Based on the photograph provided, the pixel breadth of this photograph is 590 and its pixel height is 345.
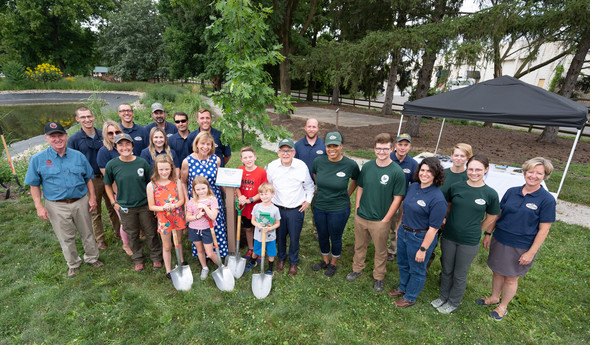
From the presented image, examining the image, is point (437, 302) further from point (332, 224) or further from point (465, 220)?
point (332, 224)

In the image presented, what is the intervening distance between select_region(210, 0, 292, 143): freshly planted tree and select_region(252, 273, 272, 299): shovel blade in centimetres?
201

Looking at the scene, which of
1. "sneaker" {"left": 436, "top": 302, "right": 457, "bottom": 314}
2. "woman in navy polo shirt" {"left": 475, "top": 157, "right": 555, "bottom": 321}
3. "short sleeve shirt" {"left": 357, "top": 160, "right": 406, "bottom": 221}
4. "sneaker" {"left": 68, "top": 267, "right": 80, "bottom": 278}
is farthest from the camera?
"sneaker" {"left": 68, "top": 267, "right": 80, "bottom": 278}

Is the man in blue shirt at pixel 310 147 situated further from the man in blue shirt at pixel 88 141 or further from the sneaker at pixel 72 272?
the sneaker at pixel 72 272

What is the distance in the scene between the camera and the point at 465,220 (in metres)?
3.00

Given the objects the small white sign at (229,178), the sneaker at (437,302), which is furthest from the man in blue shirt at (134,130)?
the sneaker at (437,302)

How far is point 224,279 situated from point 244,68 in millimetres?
2839

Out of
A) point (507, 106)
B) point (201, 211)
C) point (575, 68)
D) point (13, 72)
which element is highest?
point (575, 68)

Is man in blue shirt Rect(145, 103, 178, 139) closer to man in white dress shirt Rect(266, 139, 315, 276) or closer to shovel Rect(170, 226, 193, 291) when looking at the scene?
shovel Rect(170, 226, 193, 291)

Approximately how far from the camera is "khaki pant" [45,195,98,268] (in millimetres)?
3607

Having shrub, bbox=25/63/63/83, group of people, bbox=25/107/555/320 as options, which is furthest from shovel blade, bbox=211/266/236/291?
shrub, bbox=25/63/63/83

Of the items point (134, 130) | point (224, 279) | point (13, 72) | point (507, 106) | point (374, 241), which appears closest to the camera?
point (374, 241)

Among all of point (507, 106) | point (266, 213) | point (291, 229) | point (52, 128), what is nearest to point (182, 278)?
point (266, 213)

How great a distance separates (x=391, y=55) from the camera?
8.54 m

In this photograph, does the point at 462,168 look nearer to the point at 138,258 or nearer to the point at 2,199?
the point at 138,258
